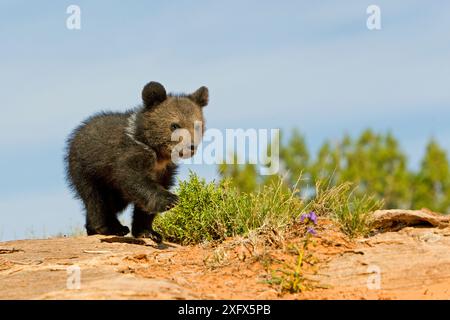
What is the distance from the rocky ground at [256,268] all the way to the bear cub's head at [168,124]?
1672 millimetres

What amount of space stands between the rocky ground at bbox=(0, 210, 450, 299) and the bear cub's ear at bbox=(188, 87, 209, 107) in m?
2.79

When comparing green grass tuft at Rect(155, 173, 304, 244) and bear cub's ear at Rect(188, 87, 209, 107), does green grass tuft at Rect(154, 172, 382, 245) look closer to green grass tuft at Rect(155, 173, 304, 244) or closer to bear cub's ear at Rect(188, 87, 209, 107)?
green grass tuft at Rect(155, 173, 304, 244)

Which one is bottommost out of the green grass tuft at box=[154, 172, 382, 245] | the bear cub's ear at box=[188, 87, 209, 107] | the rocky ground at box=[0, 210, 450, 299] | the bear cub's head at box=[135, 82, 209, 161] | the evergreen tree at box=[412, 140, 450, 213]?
the evergreen tree at box=[412, 140, 450, 213]

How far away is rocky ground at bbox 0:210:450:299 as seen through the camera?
287 inches

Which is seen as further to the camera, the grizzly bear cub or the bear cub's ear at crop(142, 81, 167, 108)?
the bear cub's ear at crop(142, 81, 167, 108)

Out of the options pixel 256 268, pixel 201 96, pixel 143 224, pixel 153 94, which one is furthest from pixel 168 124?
pixel 256 268

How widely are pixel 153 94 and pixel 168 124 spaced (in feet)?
1.93

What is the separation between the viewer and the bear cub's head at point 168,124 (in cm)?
1056

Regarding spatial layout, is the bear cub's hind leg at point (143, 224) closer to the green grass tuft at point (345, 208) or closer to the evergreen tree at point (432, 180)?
the green grass tuft at point (345, 208)

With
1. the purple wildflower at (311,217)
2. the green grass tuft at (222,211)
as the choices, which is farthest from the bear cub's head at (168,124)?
the purple wildflower at (311,217)

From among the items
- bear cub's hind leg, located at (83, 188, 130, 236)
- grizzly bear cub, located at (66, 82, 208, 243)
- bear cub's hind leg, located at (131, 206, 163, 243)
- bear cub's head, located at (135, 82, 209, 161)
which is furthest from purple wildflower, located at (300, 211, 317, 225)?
bear cub's hind leg, located at (83, 188, 130, 236)

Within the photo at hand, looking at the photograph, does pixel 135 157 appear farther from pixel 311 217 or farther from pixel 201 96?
pixel 311 217

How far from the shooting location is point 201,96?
11398 millimetres

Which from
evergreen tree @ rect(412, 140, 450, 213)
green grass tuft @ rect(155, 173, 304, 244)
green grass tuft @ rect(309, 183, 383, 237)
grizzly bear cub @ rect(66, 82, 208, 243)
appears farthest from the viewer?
evergreen tree @ rect(412, 140, 450, 213)
